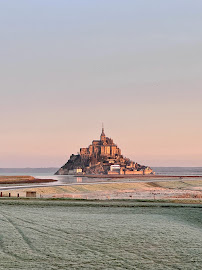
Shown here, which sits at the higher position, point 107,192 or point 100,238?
point 100,238

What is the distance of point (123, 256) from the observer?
622 inches

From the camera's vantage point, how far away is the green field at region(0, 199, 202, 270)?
1484cm

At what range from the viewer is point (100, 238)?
62.9ft

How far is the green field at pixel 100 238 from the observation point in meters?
14.8

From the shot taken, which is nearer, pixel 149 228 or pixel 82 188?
pixel 149 228

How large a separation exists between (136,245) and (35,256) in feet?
16.3

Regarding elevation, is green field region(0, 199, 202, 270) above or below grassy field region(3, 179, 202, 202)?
above

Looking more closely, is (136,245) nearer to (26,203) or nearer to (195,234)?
(195,234)

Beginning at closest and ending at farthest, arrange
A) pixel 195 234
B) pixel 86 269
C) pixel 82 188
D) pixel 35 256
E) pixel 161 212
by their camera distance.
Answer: pixel 86 269 < pixel 35 256 < pixel 195 234 < pixel 161 212 < pixel 82 188

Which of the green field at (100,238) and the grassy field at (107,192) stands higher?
the green field at (100,238)

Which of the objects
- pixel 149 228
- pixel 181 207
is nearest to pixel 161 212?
pixel 181 207

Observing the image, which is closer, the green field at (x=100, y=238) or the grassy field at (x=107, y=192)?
the green field at (x=100, y=238)

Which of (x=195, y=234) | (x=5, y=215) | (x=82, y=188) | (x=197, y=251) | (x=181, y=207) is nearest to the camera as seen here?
(x=197, y=251)

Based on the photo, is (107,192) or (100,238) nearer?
(100,238)
